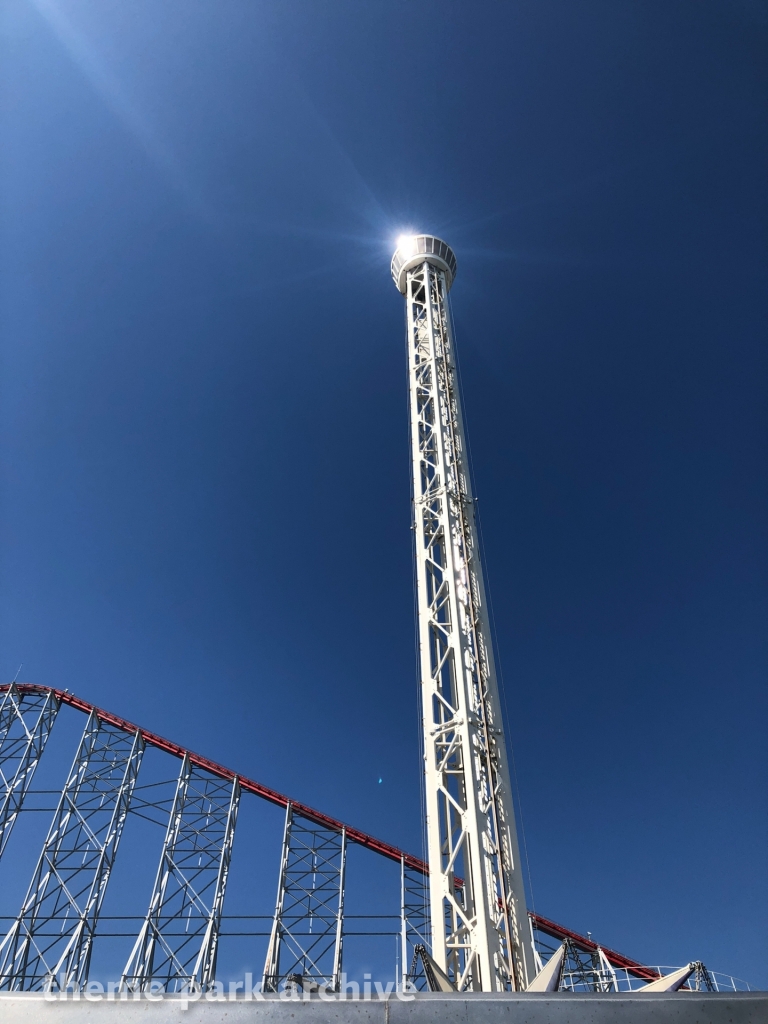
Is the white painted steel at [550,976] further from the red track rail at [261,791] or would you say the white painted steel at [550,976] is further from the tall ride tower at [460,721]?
the red track rail at [261,791]

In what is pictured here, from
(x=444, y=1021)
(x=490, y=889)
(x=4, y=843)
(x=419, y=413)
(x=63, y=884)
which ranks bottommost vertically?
(x=444, y=1021)

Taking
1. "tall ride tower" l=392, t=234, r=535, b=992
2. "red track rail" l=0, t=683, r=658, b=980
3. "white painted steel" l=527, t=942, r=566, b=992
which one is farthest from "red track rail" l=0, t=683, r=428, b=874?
"white painted steel" l=527, t=942, r=566, b=992

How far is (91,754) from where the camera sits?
16.0m

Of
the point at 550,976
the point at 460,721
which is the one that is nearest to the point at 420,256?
the point at 460,721

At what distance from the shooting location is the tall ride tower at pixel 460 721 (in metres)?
7.46

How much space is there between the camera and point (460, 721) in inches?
339

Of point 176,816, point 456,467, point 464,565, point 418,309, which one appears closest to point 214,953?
point 176,816

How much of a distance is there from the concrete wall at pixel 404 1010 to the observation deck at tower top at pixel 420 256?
15.0 metres

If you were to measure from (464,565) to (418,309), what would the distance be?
26.7 feet

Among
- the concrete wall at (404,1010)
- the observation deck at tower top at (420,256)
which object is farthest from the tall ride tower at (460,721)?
the concrete wall at (404,1010)

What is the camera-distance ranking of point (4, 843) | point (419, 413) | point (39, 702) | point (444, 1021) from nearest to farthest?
point (444, 1021) < point (419, 413) < point (4, 843) < point (39, 702)

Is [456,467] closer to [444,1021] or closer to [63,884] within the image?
[444,1021]

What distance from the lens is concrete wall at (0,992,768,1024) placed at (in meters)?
2.44

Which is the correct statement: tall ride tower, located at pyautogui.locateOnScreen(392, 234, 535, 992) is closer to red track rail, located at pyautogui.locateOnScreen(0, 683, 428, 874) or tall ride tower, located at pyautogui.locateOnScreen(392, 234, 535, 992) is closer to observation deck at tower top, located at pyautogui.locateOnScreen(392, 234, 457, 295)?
observation deck at tower top, located at pyautogui.locateOnScreen(392, 234, 457, 295)
